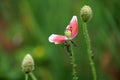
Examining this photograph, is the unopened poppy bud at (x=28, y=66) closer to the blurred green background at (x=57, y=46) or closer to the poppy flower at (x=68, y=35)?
the poppy flower at (x=68, y=35)

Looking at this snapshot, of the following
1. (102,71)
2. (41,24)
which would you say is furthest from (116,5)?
(41,24)

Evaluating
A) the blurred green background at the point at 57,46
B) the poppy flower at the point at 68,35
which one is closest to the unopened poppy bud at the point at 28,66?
the poppy flower at the point at 68,35

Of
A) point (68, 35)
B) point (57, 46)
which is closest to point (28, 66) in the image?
point (68, 35)

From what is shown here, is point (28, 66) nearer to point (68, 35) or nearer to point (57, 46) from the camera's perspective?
point (68, 35)

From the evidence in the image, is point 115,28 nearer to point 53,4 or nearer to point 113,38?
point 113,38

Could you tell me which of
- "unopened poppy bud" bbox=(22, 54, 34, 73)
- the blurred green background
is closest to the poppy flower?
"unopened poppy bud" bbox=(22, 54, 34, 73)

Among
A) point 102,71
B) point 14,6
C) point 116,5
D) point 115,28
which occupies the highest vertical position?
point 14,6

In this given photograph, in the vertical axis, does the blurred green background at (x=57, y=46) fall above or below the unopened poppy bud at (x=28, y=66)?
above

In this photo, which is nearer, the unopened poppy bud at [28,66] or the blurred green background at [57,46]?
the unopened poppy bud at [28,66]
